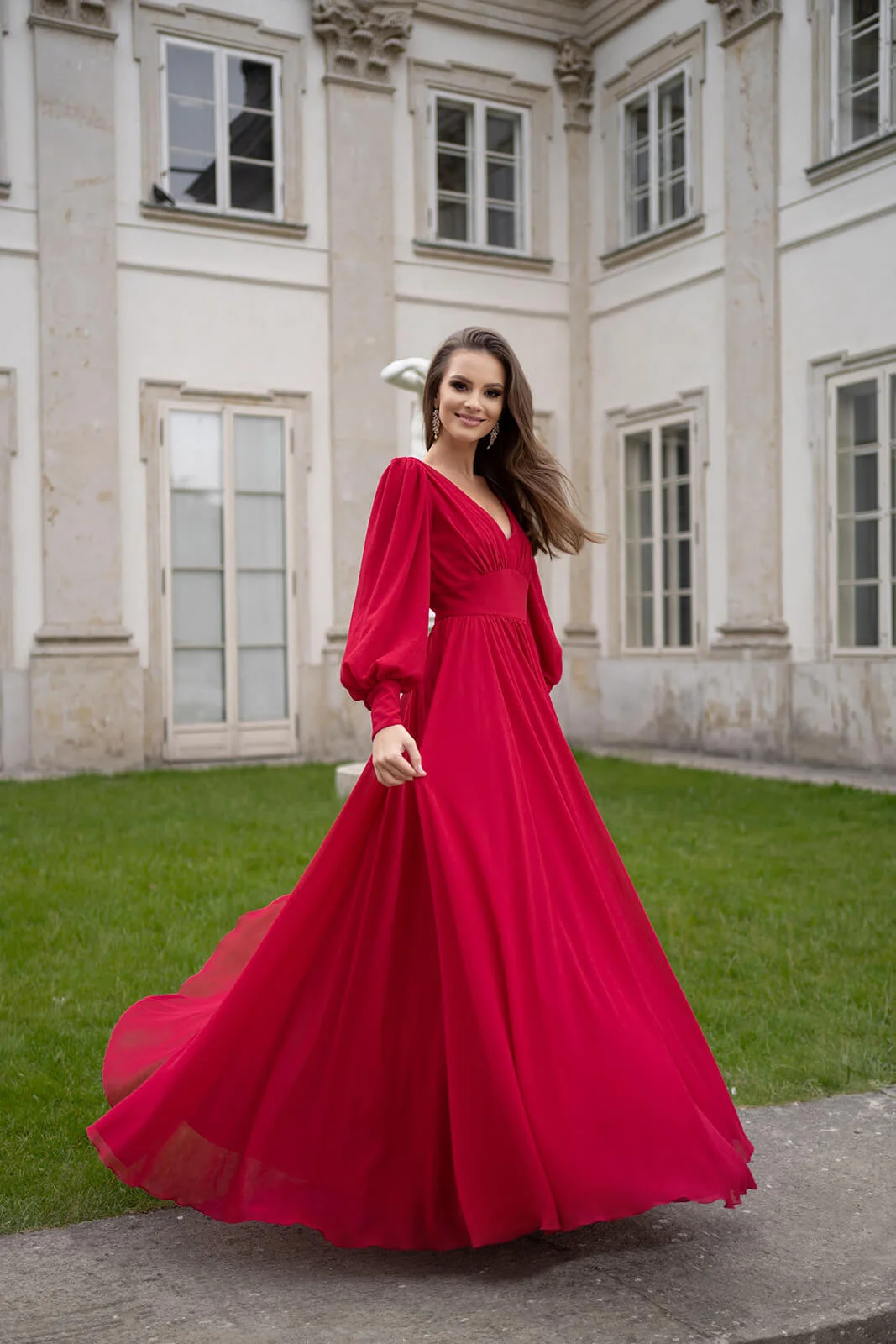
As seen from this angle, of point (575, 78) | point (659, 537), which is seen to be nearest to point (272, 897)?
point (659, 537)

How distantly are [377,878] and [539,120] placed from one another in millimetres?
11326

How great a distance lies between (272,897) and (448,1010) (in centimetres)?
324

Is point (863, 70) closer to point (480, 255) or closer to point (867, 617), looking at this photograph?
point (480, 255)

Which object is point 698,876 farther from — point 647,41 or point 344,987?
point 647,41

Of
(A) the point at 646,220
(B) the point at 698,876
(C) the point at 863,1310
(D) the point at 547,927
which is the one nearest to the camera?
(C) the point at 863,1310

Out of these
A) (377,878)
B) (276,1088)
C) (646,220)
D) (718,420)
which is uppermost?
(646,220)

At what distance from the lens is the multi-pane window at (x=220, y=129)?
A: 35.2 feet

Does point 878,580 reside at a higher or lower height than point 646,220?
lower

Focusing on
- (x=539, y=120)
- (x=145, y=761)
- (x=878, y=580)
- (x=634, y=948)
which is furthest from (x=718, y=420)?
(x=634, y=948)

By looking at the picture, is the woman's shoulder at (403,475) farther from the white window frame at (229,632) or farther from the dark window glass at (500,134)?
the dark window glass at (500,134)

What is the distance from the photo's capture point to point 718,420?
11.0 meters

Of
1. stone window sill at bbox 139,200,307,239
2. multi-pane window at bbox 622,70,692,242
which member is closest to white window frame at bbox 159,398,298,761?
stone window sill at bbox 139,200,307,239

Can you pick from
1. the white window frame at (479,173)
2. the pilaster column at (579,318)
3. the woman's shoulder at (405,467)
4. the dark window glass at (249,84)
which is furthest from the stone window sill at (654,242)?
the woman's shoulder at (405,467)

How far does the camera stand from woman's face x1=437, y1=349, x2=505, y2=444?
2.50 meters
